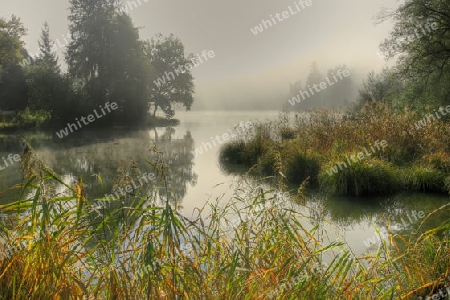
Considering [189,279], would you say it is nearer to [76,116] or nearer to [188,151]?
[188,151]

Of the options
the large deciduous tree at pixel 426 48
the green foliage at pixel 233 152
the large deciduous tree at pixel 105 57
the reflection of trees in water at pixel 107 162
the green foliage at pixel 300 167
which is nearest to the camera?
the reflection of trees in water at pixel 107 162

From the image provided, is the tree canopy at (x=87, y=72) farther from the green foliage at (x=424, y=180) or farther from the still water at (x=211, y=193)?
the green foliage at (x=424, y=180)

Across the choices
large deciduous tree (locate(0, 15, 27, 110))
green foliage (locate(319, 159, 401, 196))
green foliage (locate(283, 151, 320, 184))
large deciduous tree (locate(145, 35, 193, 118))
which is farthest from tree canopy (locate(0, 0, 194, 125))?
green foliage (locate(319, 159, 401, 196))

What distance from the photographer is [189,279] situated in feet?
6.64

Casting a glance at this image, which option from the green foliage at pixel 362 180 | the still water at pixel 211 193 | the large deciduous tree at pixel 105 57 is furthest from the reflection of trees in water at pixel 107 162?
the large deciduous tree at pixel 105 57

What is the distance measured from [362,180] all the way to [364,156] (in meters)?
1.01

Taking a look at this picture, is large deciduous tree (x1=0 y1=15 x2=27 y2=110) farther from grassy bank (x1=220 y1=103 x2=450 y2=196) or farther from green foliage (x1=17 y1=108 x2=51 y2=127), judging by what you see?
grassy bank (x1=220 y1=103 x2=450 y2=196)

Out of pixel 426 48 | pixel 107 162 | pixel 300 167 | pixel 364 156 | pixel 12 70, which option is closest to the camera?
pixel 364 156

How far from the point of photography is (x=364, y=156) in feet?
26.6

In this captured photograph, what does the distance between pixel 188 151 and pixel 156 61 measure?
28227 millimetres

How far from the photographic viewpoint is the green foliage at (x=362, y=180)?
7.28 m

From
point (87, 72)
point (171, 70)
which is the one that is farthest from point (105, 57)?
point (171, 70)

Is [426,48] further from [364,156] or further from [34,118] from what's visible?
[34,118]

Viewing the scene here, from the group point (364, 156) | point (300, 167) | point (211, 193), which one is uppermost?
point (211, 193)
